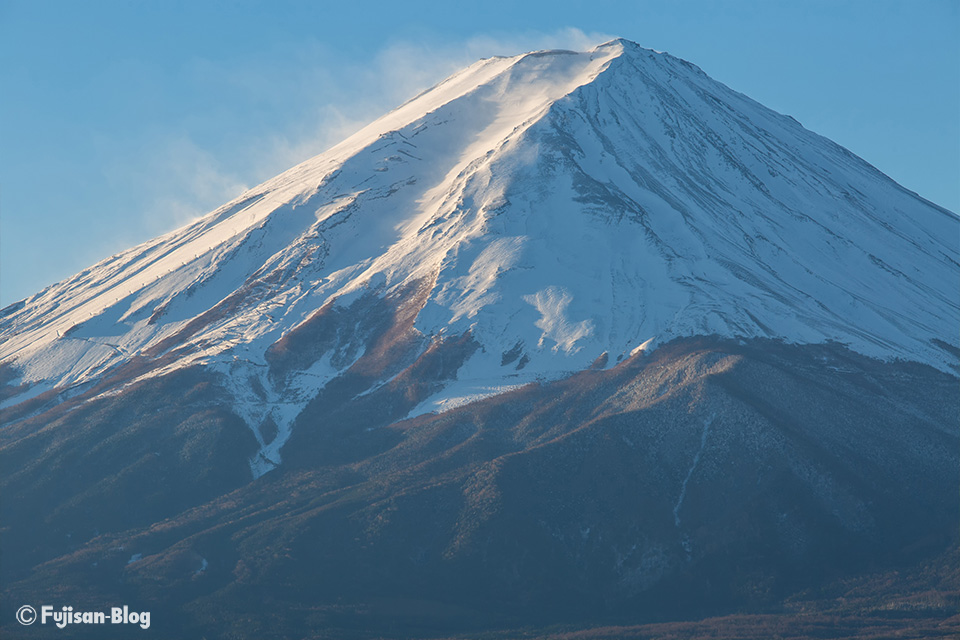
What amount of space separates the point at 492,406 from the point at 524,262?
32208 millimetres

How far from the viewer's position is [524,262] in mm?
148375

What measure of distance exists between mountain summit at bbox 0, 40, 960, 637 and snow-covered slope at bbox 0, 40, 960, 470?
590 mm

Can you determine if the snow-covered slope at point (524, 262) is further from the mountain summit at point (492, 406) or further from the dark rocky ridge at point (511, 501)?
the dark rocky ridge at point (511, 501)

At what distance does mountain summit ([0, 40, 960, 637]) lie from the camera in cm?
10144

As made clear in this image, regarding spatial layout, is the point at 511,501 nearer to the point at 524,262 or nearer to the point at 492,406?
the point at 492,406

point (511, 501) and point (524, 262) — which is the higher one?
point (524, 262)

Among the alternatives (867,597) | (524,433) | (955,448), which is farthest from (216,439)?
(955,448)

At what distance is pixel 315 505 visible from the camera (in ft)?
360

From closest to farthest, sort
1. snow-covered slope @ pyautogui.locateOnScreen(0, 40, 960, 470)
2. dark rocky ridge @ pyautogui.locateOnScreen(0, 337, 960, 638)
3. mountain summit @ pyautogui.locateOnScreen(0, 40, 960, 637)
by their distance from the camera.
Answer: dark rocky ridge @ pyautogui.locateOnScreen(0, 337, 960, 638) < mountain summit @ pyautogui.locateOnScreen(0, 40, 960, 637) < snow-covered slope @ pyautogui.locateOnScreen(0, 40, 960, 470)

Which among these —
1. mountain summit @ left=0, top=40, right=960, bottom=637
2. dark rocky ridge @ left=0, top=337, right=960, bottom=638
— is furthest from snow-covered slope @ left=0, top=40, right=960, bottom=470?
dark rocky ridge @ left=0, top=337, right=960, bottom=638

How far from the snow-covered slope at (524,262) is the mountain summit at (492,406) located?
1.94 ft

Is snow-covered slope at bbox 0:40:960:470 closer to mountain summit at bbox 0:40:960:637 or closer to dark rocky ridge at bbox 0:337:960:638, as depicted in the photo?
mountain summit at bbox 0:40:960:637

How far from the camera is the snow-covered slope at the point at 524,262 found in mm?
135000

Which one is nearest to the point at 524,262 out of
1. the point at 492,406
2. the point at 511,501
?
the point at 492,406
